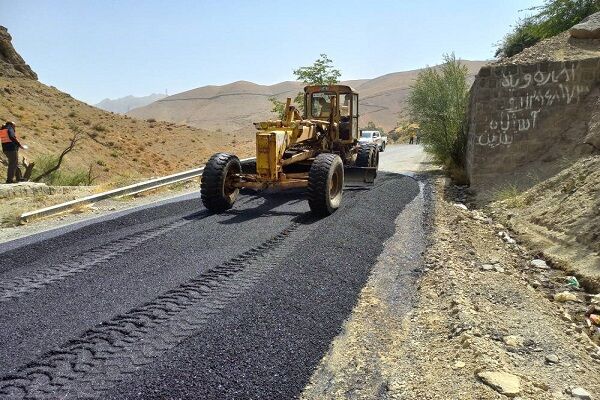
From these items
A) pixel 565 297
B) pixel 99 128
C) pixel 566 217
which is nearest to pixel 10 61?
pixel 99 128

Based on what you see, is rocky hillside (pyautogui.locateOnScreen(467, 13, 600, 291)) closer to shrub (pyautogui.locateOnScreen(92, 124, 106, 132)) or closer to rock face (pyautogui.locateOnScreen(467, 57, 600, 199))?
rock face (pyautogui.locateOnScreen(467, 57, 600, 199))

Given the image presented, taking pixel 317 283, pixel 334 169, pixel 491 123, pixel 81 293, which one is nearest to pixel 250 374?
pixel 317 283

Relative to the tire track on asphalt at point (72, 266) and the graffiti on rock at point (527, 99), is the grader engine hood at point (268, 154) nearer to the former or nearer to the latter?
the tire track on asphalt at point (72, 266)

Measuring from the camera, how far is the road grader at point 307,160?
820cm

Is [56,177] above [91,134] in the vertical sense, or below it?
below

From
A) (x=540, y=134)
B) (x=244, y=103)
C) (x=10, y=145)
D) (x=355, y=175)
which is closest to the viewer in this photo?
(x=540, y=134)

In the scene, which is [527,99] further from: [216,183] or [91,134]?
[91,134]

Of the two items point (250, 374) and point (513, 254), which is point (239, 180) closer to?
point (513, 254)

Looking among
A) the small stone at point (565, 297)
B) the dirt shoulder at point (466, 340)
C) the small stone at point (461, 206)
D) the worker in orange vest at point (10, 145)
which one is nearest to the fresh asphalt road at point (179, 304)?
the dirt shoulder at point (466, 340)

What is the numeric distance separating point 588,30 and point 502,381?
10.3m

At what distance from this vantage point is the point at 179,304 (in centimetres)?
437

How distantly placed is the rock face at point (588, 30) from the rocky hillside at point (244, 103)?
7839cm

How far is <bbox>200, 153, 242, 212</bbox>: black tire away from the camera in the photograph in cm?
831

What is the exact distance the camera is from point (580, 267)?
18.7 feet
